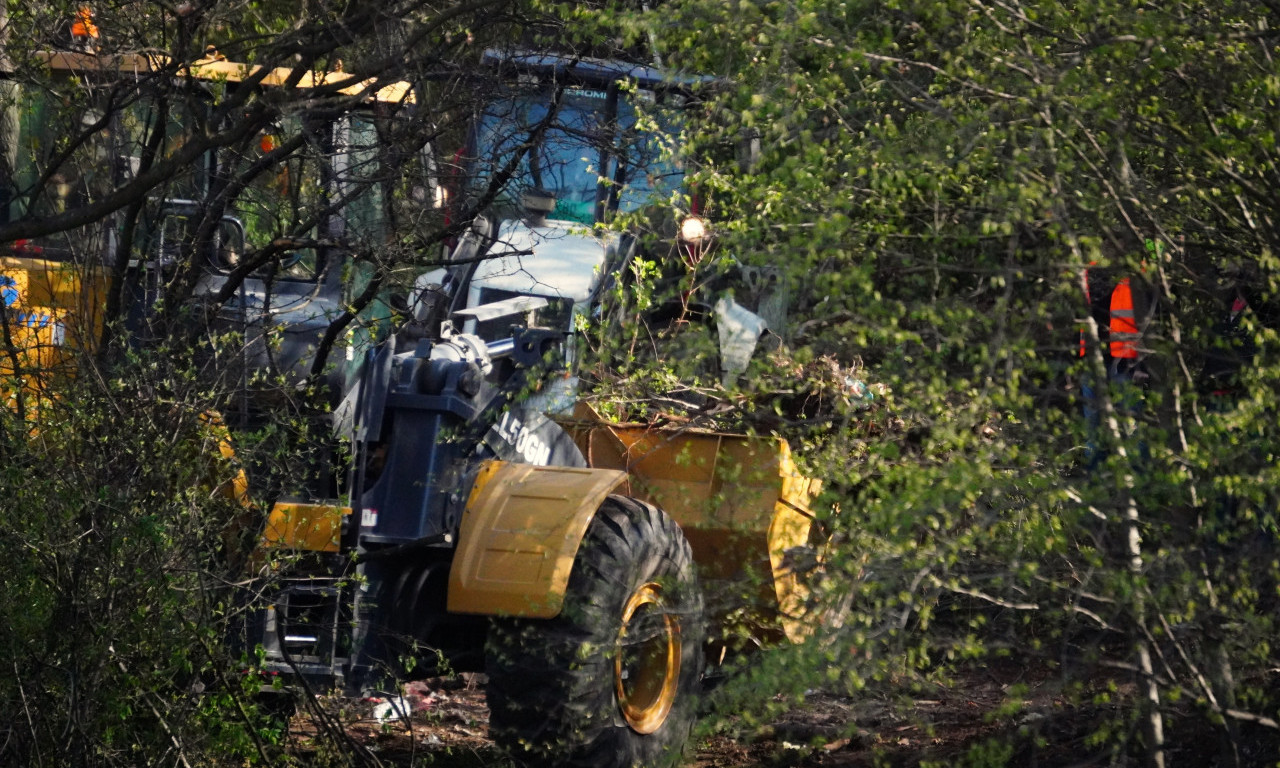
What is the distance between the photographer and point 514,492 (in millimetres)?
5934

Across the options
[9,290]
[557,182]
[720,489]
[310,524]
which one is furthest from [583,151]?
[9,290]

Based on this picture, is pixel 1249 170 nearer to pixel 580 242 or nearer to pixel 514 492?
pixel 514 492

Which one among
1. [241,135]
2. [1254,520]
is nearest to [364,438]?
[241,135]

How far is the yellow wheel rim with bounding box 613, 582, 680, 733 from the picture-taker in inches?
243

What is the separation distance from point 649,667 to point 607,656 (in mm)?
880

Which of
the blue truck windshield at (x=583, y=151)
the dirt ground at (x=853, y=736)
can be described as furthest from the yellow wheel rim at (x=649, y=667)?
the blue truck windshield at (x=583, y=151)

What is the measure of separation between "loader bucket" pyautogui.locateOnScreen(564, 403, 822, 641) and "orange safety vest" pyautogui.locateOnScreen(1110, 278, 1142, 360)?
5.63ft

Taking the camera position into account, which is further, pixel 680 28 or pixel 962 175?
pixel 680 28

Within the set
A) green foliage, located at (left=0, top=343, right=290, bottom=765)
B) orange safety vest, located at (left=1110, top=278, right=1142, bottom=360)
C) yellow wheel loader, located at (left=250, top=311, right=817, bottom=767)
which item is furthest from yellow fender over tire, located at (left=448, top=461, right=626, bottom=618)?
orange safety vest, located at (left=1110, top=278, right=1142, bottom=360)

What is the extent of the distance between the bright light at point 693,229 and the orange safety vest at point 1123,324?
6.01 feet

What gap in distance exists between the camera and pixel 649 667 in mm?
6438

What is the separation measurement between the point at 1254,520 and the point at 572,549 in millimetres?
2318

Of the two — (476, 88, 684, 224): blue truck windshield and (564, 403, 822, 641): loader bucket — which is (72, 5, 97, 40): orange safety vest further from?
(564, 403, 822, 641): loader bucket

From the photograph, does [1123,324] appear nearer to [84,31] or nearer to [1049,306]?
[1049,306]
